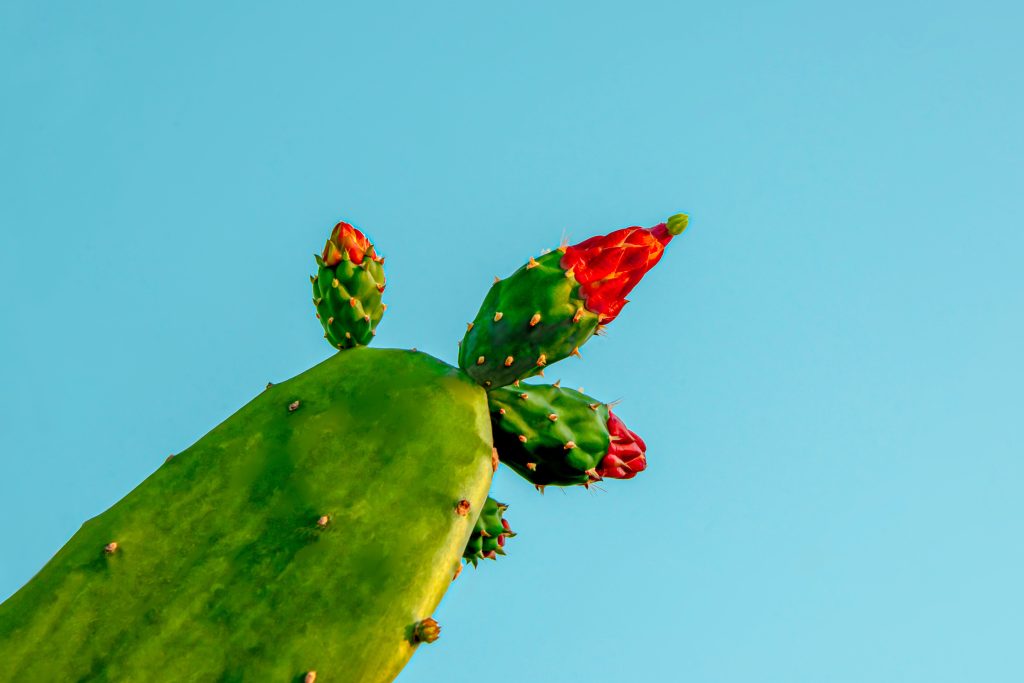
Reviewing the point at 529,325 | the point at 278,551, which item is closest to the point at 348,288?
the point at 529,325

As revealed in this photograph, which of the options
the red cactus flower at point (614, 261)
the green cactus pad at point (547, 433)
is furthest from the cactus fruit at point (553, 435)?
the red cactus flower at point (614, 261)

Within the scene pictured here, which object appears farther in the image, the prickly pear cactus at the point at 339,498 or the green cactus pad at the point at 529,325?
the green cactus pad at the point at 529,325

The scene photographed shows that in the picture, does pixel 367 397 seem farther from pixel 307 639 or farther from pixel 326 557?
pixel 307 639

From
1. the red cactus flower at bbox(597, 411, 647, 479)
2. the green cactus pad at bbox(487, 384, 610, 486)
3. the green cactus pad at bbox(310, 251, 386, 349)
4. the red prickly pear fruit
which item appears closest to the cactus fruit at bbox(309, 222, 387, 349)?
the green cactus pad at bbox(310, 251, 386, 349)

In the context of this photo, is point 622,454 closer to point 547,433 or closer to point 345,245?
point 547,433

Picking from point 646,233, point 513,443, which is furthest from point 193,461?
point 646,233

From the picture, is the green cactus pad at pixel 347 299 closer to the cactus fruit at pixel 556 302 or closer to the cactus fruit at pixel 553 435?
the cactus fruit at pixel 556 302
